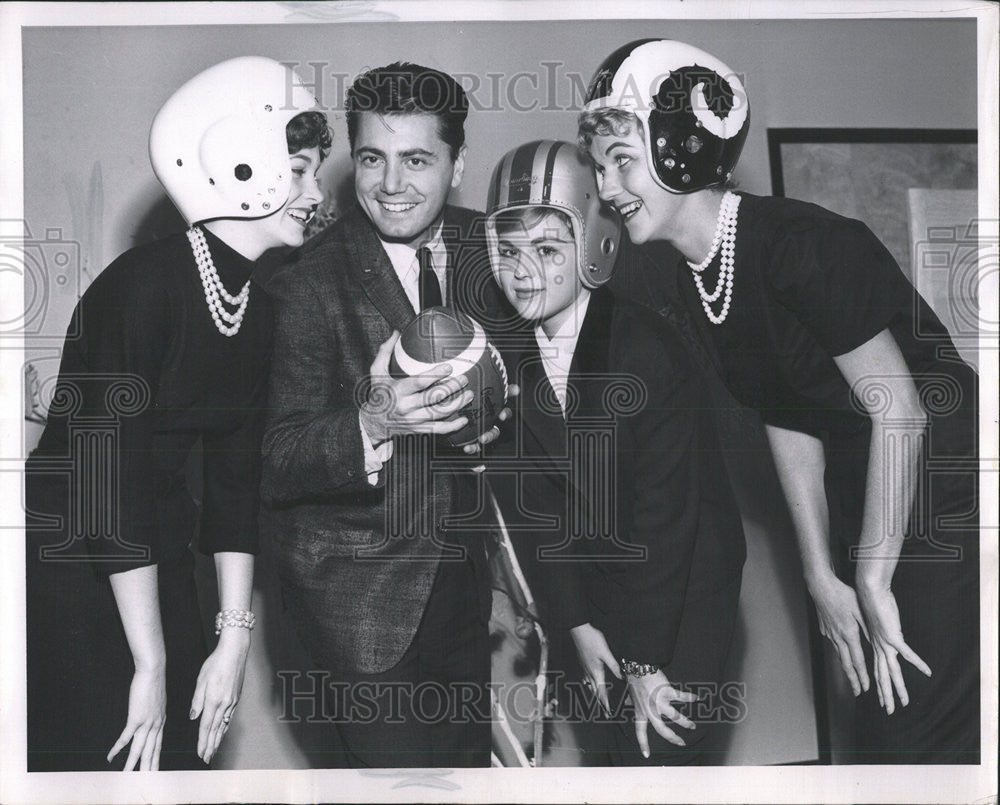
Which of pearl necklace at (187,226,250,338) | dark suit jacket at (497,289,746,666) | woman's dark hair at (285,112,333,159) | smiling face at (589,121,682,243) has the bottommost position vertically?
dark suit jacket at (497,289,746,666)

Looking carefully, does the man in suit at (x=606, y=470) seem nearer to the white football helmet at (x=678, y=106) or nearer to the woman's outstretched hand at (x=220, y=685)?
the white football helmet at (x=678, y=106)

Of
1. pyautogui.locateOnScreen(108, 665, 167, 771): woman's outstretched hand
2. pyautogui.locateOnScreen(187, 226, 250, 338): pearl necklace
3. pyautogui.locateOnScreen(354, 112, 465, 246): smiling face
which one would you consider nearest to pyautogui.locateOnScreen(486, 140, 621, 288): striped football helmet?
pyautogui.locateOnScreen(354, 112, 465, 246): smiling face

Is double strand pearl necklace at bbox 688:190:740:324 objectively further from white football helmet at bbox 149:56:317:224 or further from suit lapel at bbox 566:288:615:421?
white football helmet at bbox 149:56:317:224

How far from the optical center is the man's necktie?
5.95 feet

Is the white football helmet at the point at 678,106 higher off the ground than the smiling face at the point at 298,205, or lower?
higher

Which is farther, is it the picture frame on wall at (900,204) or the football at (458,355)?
the picture frame on wall at (900,204)

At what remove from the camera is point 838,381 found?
1.85 m

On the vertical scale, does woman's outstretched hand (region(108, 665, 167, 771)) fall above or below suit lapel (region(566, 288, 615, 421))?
below

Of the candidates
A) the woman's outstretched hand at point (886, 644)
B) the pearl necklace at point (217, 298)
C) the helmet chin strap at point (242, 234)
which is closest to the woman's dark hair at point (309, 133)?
the helmet chin strap at point (242, 234)

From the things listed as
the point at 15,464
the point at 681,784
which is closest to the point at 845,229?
the point at 681,784

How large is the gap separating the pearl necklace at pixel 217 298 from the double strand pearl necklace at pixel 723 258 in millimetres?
761

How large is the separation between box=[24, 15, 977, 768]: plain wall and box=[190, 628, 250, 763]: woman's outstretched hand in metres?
Result: 0.02

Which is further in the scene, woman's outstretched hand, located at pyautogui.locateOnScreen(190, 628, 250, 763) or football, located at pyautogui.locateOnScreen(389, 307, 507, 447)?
woman's outstretched hand, located at pyautogui.locateOnScreen(190, 628, 250, 763)

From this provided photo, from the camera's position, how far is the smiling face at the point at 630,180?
5.96 ft
